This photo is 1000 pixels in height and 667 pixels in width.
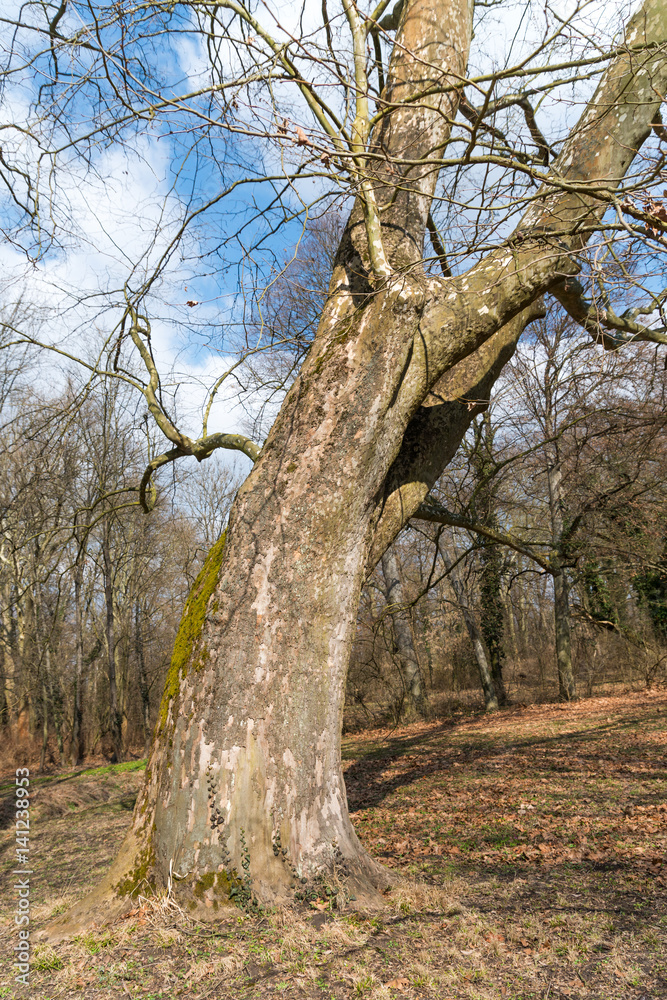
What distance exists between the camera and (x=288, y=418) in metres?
3.55

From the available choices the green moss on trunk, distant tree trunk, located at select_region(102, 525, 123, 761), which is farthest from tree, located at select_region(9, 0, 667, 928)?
distant tree trunk, located at select_region(102, 525, 123, 761)

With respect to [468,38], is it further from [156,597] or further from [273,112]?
[156,597]

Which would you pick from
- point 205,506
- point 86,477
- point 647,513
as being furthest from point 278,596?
point 205,506

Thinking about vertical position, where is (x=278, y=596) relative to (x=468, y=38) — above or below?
below

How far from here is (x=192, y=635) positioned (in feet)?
11.0

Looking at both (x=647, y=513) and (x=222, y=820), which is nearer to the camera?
(x=222, y=820)

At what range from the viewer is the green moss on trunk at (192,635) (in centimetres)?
324

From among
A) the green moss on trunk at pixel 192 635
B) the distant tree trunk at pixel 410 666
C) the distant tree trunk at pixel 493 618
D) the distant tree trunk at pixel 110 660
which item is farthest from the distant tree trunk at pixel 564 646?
the green moss on trunk at pixel 192 635

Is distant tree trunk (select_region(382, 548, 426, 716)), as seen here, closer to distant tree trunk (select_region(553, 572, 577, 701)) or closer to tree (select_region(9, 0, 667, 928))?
distant tree trunk (select_region(553, 572, 577, 701))

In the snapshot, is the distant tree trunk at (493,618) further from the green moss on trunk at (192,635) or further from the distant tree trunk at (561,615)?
the green moss on trunk at (192,635)

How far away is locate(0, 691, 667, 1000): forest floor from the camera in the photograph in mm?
2252

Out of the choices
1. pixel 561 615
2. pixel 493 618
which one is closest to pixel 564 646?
pixel 561 615

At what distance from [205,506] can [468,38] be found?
831 inches

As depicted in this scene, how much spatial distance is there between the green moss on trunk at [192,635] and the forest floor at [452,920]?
100 centimetres
